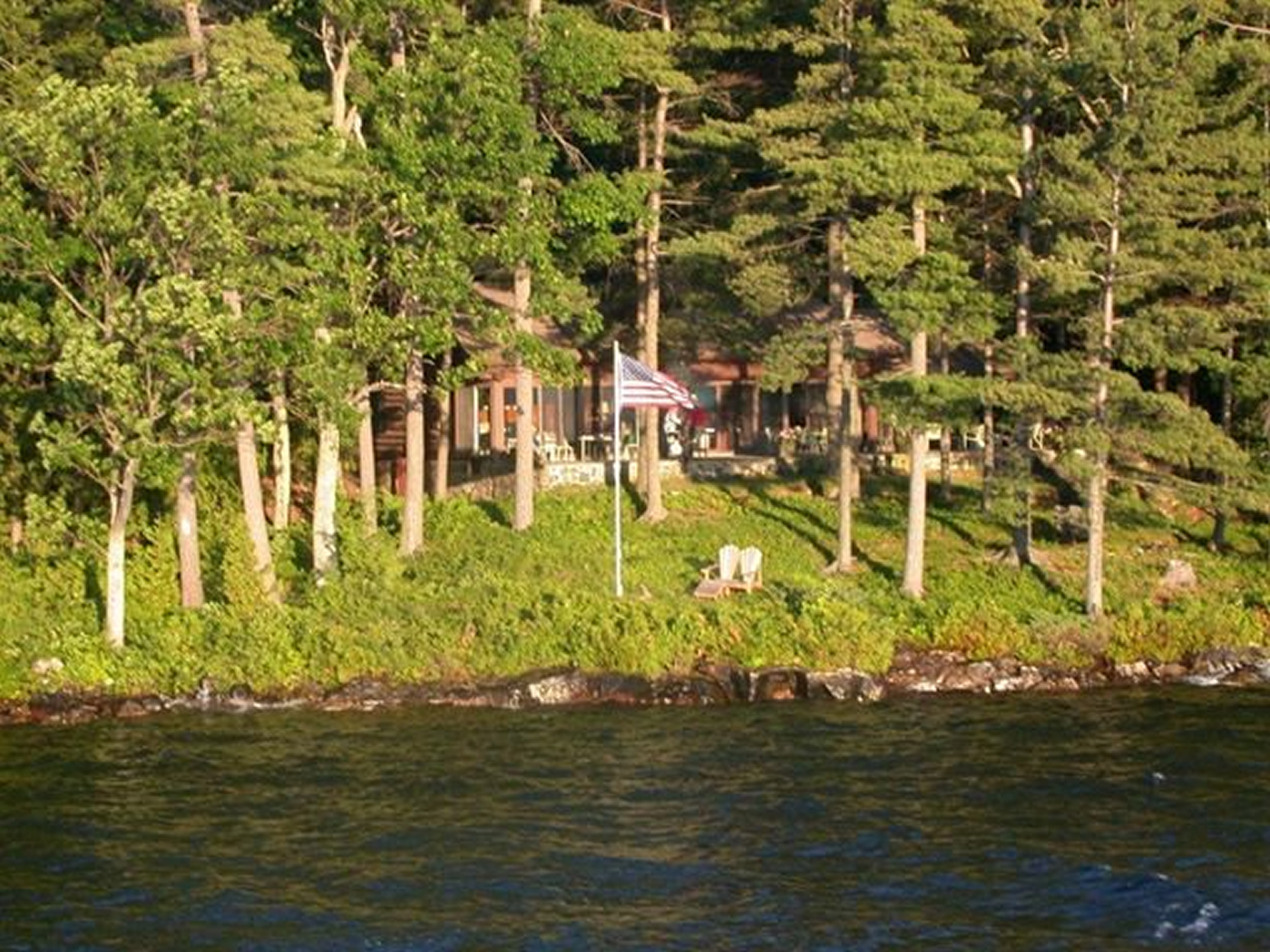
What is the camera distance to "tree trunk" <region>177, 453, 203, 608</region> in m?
39.2

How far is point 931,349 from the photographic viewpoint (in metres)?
53.9

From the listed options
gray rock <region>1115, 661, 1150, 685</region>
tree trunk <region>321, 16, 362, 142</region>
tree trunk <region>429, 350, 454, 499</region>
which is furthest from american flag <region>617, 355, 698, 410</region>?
gray rock <region>1115, 661, 1150, 685</region>

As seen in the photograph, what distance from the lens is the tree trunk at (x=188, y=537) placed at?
39156mm

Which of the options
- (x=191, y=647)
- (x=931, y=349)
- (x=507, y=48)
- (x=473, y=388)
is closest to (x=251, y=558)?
(x=191, y=647)

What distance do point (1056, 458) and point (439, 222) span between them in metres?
13.7

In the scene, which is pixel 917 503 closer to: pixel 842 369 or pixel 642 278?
pixel 842 369

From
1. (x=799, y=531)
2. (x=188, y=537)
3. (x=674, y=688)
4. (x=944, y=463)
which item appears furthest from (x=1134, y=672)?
(x=188, y=537)

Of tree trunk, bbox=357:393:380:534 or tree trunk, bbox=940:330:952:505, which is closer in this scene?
tree trunk, bbox=357:393:380:534

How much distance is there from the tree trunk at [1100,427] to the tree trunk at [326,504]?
50.7 feet

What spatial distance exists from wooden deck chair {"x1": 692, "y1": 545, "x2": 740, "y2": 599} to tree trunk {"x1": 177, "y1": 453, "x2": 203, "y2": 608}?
32.6ft

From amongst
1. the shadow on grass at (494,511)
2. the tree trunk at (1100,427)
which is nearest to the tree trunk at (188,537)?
the shadow on grass at (494,511)

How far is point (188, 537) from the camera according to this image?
1554 inches

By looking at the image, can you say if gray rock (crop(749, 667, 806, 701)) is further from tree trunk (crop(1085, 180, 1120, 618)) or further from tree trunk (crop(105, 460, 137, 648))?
tree trunk (crop(105, 460, 137, 648))

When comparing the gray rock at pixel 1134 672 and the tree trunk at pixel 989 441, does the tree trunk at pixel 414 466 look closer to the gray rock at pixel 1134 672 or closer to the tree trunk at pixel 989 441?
the tree trunk at pixel 989 441
